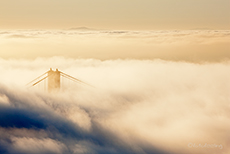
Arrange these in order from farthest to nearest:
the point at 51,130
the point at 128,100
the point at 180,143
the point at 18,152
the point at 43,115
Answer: the point at 128,100 < the point at 180,143 < the point at 43,115 < the point at 51,130 < the point at 18,152

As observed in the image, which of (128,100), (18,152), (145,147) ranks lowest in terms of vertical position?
(18,152)

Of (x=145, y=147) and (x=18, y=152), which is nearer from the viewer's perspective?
(x=18, y=152)

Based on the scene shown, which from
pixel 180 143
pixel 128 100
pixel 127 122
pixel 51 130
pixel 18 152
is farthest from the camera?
pixel 128 100

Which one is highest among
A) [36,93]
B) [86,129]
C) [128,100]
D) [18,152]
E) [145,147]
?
[128,100]

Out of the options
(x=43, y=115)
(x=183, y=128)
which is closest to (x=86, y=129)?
(x=43, y=115)

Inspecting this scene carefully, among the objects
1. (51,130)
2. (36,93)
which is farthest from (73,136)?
(36,93)

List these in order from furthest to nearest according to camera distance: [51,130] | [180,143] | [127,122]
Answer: [127,122], [180,143], [51,130]

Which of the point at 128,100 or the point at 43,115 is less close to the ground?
the point at 128,100

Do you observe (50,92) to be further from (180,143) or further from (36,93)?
(180,143)

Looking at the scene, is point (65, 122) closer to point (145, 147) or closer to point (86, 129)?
point (86, 129)
